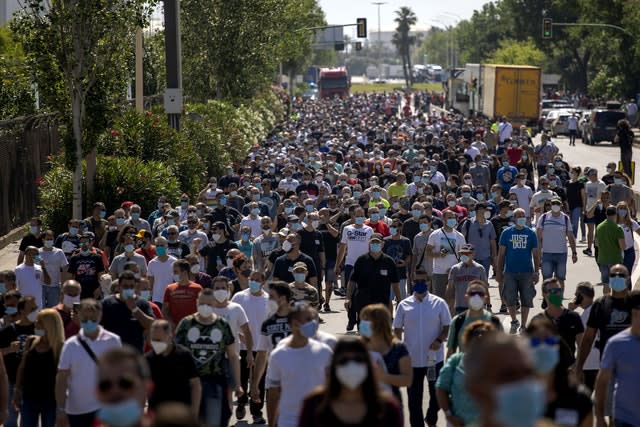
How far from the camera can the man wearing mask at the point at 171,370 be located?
29.7 ft

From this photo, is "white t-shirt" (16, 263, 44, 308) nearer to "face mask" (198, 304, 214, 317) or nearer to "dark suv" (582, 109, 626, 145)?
"face mask" (198, 304, 214, 317)

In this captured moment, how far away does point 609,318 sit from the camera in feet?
35.4

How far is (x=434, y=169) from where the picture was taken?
26844 millimetres

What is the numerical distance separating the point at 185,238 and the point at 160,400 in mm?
9052

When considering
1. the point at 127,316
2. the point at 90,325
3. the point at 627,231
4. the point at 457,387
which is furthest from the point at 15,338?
the point at 627,231

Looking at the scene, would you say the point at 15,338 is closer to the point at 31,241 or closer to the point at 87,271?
the point at 87,271

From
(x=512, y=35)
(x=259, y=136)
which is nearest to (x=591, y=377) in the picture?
(x=259, y=136)

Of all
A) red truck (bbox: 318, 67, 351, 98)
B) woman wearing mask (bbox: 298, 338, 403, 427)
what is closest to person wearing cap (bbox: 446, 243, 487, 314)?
woman wearing mask (bbox: 298, 338, 403, 427)

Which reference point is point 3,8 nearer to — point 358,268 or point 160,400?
point 358,268

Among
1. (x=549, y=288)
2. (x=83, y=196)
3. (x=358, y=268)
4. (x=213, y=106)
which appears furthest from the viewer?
(x=213, y=106)

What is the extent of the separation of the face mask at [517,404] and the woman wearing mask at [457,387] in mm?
3879

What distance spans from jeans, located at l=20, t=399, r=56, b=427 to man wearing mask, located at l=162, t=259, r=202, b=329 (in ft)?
8.35

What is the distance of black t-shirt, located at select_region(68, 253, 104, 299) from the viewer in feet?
49.9

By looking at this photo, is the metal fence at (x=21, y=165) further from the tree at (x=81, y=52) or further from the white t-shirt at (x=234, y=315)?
the white t-shirt at (x=234, y=315)
